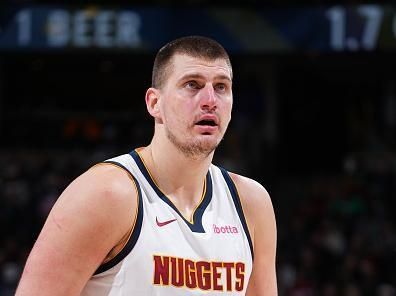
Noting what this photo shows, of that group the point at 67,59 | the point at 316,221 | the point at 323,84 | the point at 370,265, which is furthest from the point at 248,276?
the point at 323,84

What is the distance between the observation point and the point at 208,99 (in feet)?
10.2

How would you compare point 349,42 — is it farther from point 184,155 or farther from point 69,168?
point 184,155

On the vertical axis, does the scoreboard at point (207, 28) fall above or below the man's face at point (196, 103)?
above

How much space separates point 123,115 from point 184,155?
1262 cm

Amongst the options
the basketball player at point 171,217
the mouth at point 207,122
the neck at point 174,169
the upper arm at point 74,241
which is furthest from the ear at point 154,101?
the upper arm at point 74,241

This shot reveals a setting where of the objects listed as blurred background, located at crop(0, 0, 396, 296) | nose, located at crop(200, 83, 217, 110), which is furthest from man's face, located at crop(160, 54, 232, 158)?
blurred background, located at crop(0, 0, 396, 296)

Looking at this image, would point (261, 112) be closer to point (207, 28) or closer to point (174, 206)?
point (207, 28)

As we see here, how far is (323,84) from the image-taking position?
17156mm

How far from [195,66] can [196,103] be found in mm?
152

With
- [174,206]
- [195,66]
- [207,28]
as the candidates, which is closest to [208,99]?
[195,66]

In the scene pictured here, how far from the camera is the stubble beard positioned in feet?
10.4

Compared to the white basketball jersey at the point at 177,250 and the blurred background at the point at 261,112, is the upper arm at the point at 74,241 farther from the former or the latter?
the blurred background at the point at 261,112

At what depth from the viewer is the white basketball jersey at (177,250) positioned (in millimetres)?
2982

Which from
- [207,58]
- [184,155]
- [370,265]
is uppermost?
[207,58]
